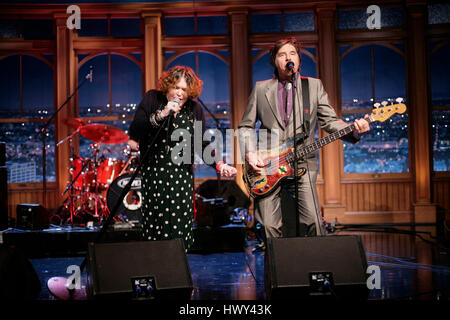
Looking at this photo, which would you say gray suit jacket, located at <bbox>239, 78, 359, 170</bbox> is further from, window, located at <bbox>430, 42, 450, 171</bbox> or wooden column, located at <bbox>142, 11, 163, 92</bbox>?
window, located at <bbox>430, 42, 450, 171</bbox>

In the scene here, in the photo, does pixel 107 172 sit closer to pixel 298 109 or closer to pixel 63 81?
pixel 63 81

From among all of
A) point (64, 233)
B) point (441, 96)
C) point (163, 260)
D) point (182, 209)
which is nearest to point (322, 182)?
point (441, 96)

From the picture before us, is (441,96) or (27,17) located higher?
(27,17)

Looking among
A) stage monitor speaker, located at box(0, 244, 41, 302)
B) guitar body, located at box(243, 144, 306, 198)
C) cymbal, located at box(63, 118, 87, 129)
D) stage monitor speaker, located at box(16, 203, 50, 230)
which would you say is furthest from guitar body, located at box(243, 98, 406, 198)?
cymbal, located at box(63, 118, 87, 129)

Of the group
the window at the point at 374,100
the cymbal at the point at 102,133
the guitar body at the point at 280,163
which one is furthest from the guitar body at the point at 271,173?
the window at the point at 374,100

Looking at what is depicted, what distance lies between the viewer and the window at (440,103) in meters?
7.38

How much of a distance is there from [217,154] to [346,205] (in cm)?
478

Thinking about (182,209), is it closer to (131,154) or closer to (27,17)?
(131,154)

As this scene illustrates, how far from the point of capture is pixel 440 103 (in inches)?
292

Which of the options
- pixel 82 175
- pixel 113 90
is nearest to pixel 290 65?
pixel 82 175

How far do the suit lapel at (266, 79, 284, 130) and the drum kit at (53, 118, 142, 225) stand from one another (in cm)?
310

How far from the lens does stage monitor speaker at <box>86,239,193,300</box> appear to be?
237 centimetres

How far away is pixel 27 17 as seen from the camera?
287 inches

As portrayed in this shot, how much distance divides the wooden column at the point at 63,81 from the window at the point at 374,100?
4.58 m
